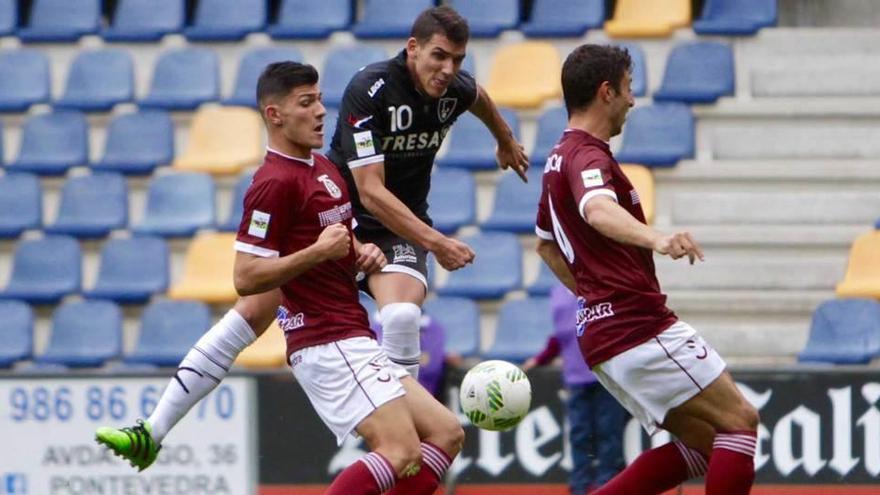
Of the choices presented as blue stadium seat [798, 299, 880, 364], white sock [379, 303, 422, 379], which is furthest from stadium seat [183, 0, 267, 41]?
white sock [379, 303, 422, 379]

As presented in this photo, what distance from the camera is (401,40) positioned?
1257cm

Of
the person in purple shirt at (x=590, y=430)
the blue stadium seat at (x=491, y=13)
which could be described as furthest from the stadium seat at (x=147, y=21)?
the person in purple shirt at (x=590, y=430)

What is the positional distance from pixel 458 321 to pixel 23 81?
419cm

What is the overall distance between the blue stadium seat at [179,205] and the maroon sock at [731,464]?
6263 millimetres

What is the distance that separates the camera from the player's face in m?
6.82

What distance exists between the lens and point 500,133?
7449 mm

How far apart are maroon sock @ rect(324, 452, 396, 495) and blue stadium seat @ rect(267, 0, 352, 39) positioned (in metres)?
6.81

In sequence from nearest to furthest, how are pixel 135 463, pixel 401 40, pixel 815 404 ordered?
pixel 135 463 < pixel 815 404 < pixel 401 40

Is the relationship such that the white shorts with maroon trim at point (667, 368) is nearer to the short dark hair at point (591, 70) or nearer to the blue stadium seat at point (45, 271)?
the short dark hair at point (591, 70)

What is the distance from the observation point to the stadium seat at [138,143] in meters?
12.4

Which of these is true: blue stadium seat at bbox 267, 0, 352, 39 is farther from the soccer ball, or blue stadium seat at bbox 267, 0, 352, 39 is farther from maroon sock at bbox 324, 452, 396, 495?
maroon sock at bbox 324, 452, 396, 495

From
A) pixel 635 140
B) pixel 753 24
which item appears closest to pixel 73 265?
pixel 635 140

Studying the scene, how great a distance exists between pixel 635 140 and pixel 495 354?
6.69 ft

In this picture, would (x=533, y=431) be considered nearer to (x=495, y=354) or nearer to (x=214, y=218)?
(x=495, y=354)
